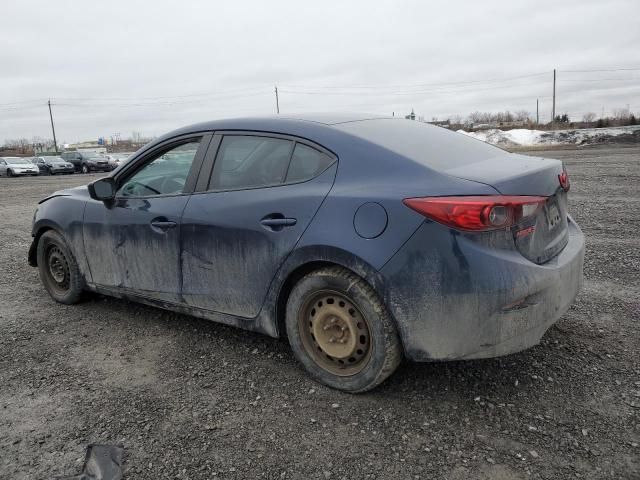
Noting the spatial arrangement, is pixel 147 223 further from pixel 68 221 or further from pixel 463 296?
pixel 463 296

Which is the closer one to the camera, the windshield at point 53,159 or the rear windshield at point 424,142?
the rear windshield at point 424,142

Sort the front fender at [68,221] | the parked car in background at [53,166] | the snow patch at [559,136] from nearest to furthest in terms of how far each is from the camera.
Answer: the front fender at [68,221]
the snow patch at [559,136]
the parked car in background at [53,166]

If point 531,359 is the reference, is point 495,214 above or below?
above

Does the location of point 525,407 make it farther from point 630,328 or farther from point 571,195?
point 571,195

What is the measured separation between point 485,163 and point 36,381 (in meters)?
3.09

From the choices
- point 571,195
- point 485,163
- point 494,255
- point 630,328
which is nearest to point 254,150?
point 485,163

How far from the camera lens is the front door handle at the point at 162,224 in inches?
140

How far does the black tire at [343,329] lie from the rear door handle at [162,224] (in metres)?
1.05

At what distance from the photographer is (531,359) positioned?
3.30m

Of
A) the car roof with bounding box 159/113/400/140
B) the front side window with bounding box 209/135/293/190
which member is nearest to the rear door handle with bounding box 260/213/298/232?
the front side window with bounding box 209/135/293/190

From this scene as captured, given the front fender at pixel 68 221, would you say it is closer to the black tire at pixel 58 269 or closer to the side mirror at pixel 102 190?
the black tire at pixel 58 269

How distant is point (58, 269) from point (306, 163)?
2932 millimetres

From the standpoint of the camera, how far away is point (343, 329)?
2939mm

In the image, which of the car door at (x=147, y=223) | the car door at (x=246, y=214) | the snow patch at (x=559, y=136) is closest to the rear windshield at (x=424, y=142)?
the car door at (x=246, y=214)
